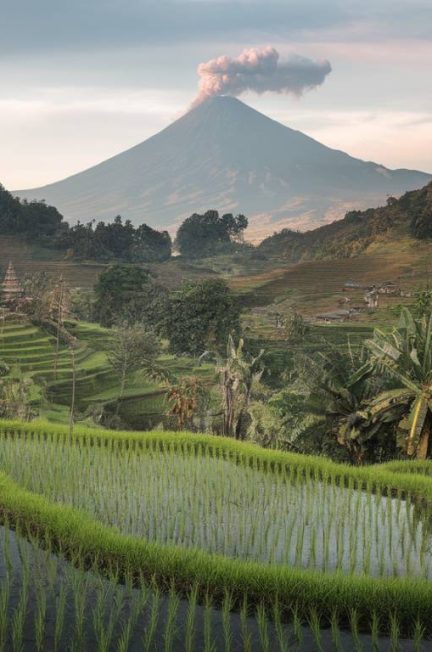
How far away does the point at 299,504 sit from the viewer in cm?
1078

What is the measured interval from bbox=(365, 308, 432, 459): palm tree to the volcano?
130 meters

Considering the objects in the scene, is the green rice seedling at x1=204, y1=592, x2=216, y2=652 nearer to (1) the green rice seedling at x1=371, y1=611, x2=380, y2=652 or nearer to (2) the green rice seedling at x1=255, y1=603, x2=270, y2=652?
(2) the green rice seedling at x1=255, y1=603, x2=270, y2=652

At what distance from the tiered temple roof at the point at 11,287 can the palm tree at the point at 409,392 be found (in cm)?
3312

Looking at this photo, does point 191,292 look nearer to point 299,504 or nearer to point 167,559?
point 299,504

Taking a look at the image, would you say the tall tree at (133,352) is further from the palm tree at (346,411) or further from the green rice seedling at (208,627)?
the green rice seedling at (208,627)

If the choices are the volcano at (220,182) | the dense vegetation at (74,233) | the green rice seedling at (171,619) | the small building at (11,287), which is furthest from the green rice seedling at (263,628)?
the volcano at (220,182)

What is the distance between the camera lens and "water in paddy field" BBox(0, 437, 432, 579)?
9.01 meters

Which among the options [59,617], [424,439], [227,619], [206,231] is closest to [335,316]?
[206,231]

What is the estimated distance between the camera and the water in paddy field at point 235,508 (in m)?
9.01

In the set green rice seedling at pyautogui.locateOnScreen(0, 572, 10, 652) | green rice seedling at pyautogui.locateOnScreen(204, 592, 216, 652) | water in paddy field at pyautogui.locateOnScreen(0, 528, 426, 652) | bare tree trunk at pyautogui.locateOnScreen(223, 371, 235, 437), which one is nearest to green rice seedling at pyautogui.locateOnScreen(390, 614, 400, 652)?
water in paddy field at pyautogui.locateOnScreen(0, 528, 426, 652)

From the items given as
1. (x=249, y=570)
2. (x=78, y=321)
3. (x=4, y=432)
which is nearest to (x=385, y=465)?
(x=249, y=570)

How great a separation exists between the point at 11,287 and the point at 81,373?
10.5 m

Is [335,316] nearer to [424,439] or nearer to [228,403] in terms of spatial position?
[228,403]

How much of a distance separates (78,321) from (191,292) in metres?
7.07
